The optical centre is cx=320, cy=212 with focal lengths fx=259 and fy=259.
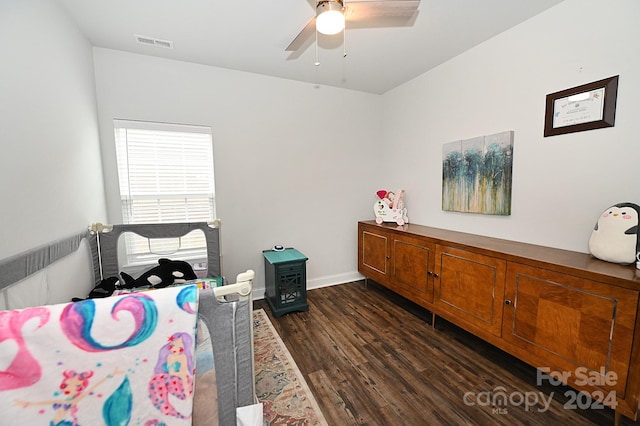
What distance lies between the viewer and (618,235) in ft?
4.90

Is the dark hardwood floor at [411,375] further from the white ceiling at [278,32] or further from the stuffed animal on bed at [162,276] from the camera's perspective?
the white ceiling at [278,32]

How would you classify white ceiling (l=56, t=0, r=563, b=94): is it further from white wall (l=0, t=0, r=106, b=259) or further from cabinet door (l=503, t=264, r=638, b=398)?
cabinet door (l=503, t=264, r=638, b=398)

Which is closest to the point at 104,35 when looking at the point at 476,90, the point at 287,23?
the point at 287,23

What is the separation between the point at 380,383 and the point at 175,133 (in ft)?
9.60

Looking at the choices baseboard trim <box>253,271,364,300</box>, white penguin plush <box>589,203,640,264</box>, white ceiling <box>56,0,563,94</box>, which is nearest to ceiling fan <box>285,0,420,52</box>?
white ceiling <box>56,0,563,94</box>

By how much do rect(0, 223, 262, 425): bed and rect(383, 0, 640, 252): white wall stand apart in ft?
7.40

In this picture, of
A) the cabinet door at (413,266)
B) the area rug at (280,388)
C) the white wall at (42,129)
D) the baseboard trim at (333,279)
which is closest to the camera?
the white wall at (42,129)

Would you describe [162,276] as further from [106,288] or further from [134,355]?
[134,355]

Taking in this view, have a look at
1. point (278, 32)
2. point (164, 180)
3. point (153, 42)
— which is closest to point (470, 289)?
point (278, 32)

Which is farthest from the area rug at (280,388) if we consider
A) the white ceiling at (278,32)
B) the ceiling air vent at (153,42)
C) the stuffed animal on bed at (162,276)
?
the ceiling air vent at (153,42)

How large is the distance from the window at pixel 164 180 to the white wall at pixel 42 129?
0.36 m

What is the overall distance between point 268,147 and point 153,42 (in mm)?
1384

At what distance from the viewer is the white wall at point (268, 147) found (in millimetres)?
2516

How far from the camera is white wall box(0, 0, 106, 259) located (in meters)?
1.24
